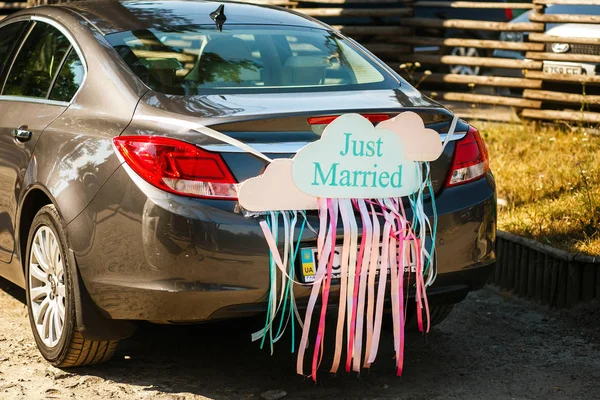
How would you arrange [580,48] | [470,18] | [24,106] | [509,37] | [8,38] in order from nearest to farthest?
[24,106]
[8,38]
[580,48]
[470,18]
[509,37]

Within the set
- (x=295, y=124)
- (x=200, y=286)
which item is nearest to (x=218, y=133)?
(x=295, y=124)

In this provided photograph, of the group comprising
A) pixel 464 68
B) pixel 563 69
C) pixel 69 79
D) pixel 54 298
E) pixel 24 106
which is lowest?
pixel 54 298

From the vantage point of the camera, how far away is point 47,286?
4738 mm

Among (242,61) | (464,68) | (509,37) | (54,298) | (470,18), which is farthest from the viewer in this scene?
(509,37)

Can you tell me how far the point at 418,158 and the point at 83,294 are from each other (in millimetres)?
1470

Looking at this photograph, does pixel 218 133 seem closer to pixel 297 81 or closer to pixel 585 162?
pixel 297 81

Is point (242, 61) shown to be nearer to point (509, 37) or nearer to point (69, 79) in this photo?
point (69, 79)

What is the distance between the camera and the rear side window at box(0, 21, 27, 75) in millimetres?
5555

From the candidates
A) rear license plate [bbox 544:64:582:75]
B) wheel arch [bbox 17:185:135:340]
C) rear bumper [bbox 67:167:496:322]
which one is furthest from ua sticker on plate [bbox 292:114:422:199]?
rear license plate [bbox 544:64:582:75]

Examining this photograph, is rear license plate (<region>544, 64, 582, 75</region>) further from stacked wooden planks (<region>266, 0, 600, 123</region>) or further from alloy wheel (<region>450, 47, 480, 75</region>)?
alloy wheel (<region>450, 47, 480, 75</region>)

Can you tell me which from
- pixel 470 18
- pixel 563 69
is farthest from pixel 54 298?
pixel 470 18

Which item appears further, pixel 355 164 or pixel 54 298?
pixel 54 298

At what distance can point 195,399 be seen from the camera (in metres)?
4.34

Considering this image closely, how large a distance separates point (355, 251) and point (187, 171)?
71 cm
